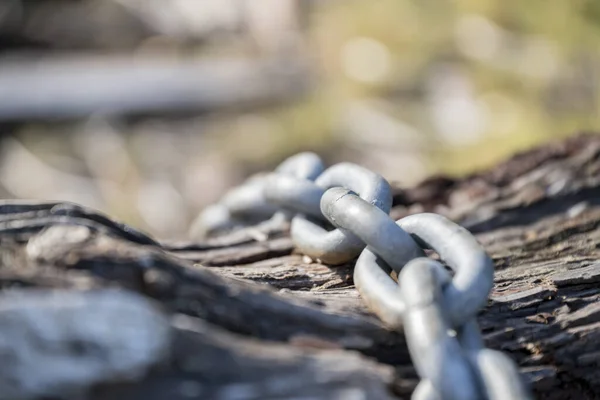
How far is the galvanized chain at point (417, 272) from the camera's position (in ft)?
2.51

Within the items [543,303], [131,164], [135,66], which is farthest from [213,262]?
[135,66]

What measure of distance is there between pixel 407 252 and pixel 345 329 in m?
0.13

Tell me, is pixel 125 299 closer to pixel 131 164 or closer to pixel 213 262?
pixel 213 262

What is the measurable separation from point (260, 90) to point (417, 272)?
463 cm

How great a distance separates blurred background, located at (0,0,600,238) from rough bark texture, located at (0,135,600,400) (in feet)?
4.34

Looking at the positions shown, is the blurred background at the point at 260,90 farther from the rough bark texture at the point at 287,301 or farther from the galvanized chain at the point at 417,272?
the galvanized chain at the point at 417,272

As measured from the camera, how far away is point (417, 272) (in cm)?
84

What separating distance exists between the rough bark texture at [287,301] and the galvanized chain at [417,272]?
0.05 m

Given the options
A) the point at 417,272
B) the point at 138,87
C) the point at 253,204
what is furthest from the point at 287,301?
the point at 138,87

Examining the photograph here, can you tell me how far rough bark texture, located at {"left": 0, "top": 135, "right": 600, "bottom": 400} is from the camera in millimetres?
752

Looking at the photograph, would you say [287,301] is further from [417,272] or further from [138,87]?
[138,87]

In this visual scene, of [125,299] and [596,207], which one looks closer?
[125,299]

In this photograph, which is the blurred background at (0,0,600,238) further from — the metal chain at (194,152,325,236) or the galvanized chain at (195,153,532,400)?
the galvanized chain at (195,153,532,400)

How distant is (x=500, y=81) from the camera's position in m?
3.52
